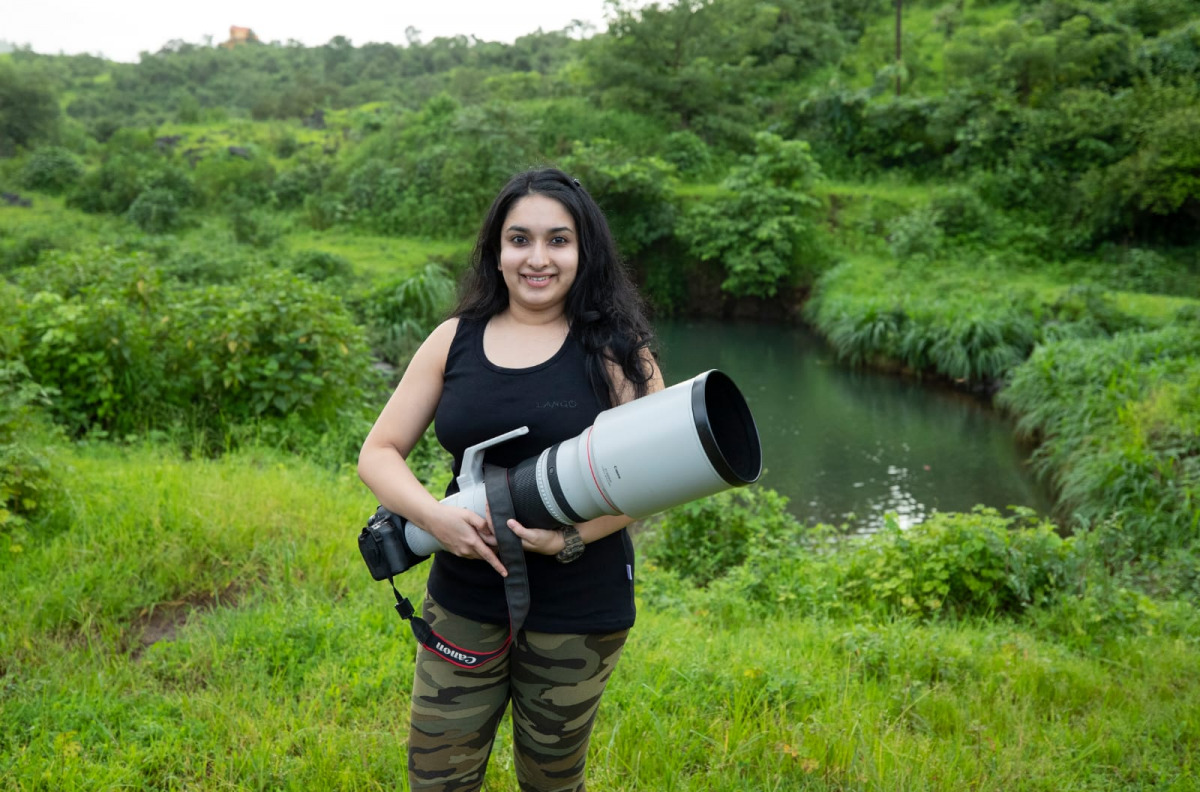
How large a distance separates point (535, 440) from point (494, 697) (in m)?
0.50

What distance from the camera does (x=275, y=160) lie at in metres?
20.2

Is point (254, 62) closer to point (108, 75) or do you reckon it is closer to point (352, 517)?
point (108, 75)

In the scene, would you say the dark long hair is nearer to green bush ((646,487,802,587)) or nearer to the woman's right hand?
the woman's right hand

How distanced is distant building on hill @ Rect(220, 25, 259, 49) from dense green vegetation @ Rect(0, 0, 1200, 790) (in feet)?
105

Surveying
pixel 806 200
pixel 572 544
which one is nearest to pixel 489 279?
pixel 572 544

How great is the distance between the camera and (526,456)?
159cm

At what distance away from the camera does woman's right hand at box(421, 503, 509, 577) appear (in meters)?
1.48

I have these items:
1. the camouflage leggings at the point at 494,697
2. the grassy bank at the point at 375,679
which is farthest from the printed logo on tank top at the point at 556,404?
the grassy bank at the point at 375,679

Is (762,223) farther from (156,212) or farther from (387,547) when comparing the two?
(387,547)

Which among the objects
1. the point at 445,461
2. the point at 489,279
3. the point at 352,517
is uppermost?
the point at 489,279

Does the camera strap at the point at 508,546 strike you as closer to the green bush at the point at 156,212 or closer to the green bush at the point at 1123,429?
the green bush at the point at 1123,429

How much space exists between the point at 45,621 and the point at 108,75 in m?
40.0

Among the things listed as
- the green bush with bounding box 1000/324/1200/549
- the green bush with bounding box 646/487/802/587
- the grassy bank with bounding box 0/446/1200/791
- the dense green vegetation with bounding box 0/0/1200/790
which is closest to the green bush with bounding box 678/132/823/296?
the dense green vegetation with bounding box 0/0/1200/790

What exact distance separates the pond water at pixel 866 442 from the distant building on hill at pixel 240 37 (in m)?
39.5
